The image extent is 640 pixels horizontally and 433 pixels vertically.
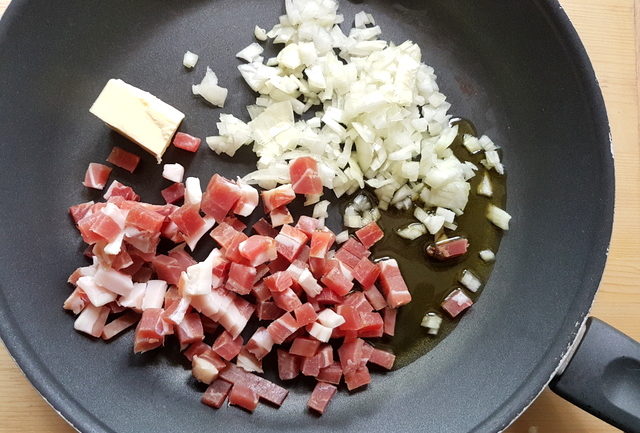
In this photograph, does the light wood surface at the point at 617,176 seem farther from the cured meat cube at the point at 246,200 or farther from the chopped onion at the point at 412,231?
the cured meat cube at the point at 246,200

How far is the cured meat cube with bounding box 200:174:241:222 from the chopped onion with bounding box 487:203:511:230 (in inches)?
29.4

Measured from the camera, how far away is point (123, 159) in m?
1.74

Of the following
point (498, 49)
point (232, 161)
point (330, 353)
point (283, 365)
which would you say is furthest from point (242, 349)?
point (498, 49)

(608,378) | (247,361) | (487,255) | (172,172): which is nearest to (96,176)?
(172,172)

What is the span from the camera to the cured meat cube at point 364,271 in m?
1.71

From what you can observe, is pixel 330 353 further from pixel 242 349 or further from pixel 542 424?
pixel 542 424

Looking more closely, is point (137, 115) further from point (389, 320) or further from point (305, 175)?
point (389, 320)

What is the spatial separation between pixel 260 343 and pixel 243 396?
0.16 meters

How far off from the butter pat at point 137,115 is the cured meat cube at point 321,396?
78cm

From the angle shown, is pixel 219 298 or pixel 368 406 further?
pixel 368 406

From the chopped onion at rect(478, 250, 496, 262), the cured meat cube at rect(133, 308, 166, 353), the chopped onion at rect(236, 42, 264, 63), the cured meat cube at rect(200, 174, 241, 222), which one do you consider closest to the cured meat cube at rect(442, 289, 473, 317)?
the chopped onion at rect(478, 250, 496, 262)

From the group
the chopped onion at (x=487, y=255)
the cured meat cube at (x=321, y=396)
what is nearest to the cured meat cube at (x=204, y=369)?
the cured meat cube at (x=321, y=396)

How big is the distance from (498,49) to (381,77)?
0.40 metres

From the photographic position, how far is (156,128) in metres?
1.68
